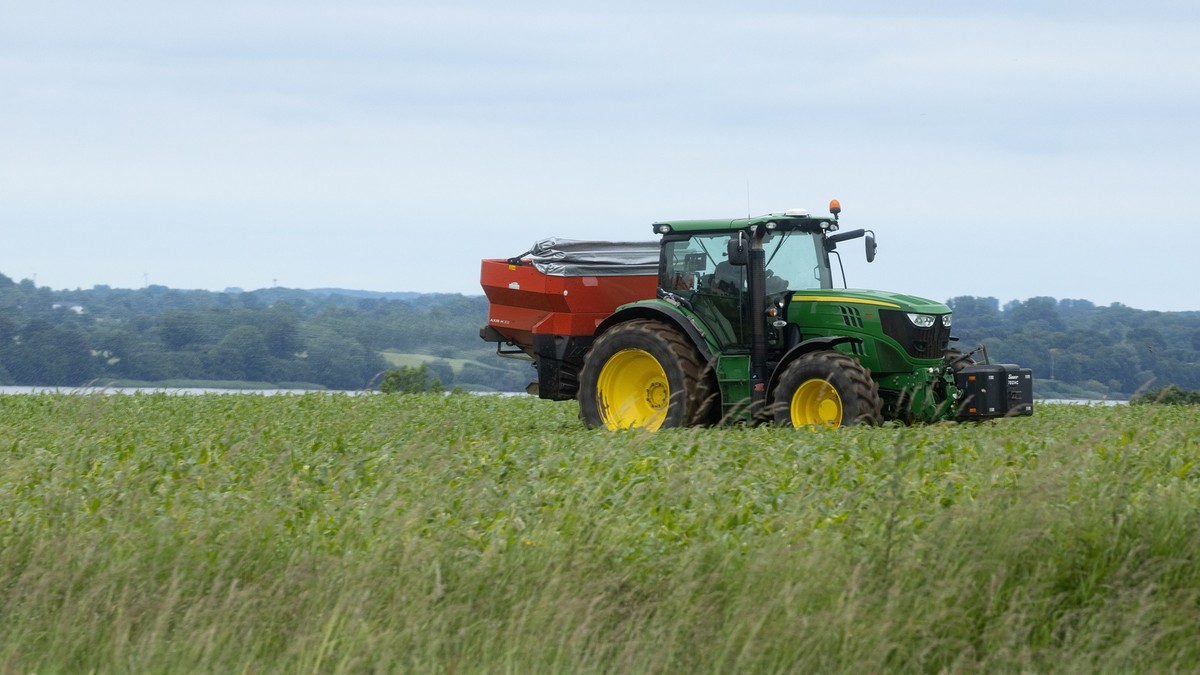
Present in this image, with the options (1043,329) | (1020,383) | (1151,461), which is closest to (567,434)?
(1020,383)

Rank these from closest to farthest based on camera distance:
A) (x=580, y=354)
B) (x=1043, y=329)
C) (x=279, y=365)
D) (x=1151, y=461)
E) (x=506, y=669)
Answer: (x=506, y=669) → (x=1151, y=461) → (x=580, y=354) → (x=1043, y=329) → (x=279, y=365)

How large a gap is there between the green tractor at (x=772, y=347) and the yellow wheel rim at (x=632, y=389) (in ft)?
0.05

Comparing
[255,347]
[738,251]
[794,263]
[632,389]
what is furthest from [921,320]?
[255,347]

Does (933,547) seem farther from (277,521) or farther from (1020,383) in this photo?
(1020,383)

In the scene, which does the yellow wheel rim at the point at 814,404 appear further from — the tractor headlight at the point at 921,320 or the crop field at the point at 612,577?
the crop field at the point at 612,577

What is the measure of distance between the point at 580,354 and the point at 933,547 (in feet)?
30.4

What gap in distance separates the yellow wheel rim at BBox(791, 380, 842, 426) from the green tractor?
0.04 ft

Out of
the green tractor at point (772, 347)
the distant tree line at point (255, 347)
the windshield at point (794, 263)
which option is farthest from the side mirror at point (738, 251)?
the distant tree line at point (255, 347)

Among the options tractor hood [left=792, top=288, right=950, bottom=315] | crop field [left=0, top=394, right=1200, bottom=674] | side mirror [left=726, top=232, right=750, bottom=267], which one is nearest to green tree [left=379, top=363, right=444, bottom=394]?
tractor hood [left=792, top=288, right=950, bottom=315]

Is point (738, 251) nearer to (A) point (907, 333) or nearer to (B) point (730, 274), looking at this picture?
(B) point (730, 274)

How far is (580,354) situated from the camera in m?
15.1

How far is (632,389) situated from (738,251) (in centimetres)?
229

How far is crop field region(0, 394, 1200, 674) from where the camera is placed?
18.2 ft

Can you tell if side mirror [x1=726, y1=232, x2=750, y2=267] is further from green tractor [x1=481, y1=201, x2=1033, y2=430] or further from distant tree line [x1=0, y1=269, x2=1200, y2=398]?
distant tree line [x1=0, y1=269, x2=1200, y2=398]
